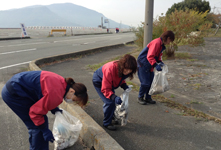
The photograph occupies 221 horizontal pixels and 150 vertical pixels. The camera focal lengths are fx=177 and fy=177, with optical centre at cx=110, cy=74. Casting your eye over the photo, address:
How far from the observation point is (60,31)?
23.6 metres

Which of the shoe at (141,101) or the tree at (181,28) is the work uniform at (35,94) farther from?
the tree at (181,28)

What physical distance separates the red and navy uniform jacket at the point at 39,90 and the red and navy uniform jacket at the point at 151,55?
2.10 metres

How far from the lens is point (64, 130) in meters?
2.41

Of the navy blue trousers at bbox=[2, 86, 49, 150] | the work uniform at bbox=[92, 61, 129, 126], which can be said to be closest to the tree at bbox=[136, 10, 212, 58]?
the work uniform at bbox=[92, 61, 129, 126]

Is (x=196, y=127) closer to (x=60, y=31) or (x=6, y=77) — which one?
(x=6, y=77)

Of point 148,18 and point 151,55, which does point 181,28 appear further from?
point 151,55

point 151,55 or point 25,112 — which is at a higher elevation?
point 151,55

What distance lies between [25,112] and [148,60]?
96.4 inches

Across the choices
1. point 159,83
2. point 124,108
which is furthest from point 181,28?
point 124,108

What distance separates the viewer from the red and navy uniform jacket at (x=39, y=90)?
1.91 metres

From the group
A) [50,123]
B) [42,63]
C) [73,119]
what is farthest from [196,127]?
[42,63]

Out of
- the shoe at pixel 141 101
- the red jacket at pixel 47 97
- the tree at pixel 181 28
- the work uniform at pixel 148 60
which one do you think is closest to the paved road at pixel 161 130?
the shoe at pixel 141 101

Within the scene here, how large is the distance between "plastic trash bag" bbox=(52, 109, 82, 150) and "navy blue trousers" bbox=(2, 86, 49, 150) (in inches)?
8.7

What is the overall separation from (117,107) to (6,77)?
14.2ft
